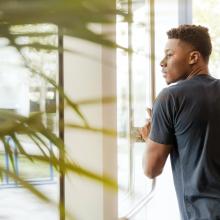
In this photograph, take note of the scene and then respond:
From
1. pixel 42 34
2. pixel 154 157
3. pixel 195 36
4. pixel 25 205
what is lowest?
pixel 154 157

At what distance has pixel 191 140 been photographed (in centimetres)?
163

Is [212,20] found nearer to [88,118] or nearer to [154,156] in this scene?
[154,156]

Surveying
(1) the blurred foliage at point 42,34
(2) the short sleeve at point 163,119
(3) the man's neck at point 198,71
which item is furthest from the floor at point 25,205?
(3) the man's neck at point 198,71

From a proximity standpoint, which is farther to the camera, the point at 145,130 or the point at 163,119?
the point at 145,130

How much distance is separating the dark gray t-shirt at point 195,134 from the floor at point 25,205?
4.02 feet

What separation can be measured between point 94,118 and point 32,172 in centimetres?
13

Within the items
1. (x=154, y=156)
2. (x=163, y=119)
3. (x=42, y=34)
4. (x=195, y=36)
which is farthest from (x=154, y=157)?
(x=42, y=34)

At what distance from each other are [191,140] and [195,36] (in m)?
0.49

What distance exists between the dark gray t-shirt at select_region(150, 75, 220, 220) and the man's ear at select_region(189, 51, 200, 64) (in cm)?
12

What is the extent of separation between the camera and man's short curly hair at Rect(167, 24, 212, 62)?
1.77 m

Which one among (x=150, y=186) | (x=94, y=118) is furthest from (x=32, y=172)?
(x=150, y=186)

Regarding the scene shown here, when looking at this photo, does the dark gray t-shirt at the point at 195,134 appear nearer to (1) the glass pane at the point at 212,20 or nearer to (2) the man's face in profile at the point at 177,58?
(2) the man's face in profile at the point at 177,58

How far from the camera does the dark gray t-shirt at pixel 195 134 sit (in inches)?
63.3

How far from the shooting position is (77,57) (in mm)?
440
